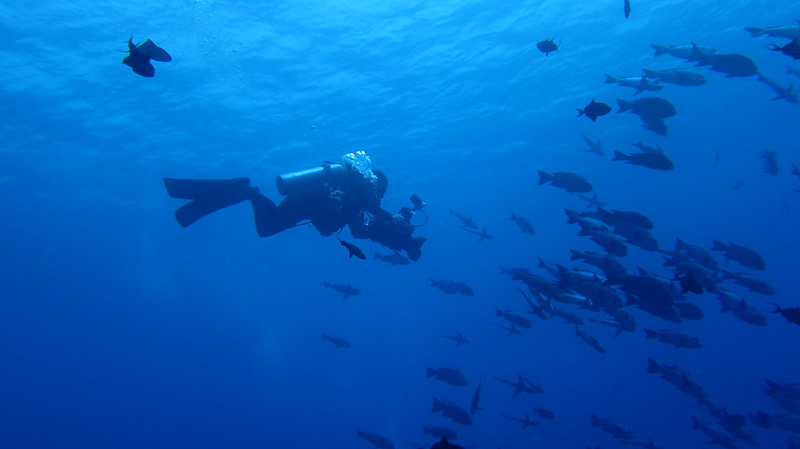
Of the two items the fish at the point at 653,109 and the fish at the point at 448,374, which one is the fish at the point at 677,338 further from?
the fish at the point at 448,374

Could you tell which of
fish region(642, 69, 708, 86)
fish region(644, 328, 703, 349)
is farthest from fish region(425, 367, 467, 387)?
fish region(642, 69, 708, 86)

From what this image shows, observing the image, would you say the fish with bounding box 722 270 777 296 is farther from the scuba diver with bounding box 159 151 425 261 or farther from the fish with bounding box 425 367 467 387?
the scuba diver with bounding box 159 151 425 261

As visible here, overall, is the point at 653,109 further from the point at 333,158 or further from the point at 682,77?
the point at 333,158

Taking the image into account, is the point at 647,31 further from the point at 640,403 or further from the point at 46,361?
the point at 46,361

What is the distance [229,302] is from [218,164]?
4956 cm

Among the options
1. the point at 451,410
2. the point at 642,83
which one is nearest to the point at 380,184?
the point at 642,83

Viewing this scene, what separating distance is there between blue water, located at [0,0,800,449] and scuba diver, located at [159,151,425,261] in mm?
4609

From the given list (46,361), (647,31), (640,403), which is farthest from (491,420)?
(46,361)

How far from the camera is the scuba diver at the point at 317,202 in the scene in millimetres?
7875

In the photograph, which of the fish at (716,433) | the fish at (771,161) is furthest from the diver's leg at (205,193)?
the fish at (771,161)

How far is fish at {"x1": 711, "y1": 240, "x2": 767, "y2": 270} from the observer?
10.5m

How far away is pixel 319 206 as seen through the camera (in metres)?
8.00

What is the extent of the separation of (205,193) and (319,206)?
6.07 ft

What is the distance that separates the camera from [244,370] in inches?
4545
